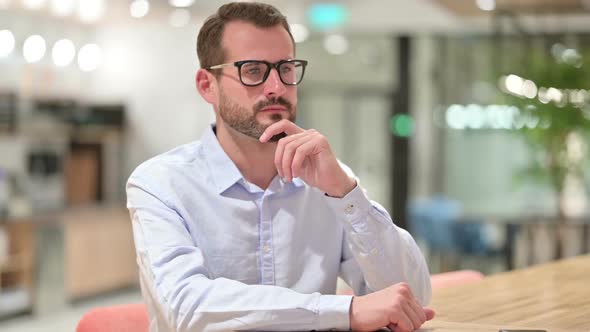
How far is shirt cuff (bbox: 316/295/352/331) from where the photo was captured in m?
1.60

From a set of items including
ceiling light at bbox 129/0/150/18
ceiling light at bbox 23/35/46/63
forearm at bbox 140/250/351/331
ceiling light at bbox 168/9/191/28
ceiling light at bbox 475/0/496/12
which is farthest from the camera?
ceiling light at bbox 168/9/191/28

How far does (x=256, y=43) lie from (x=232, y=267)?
1.53 ft

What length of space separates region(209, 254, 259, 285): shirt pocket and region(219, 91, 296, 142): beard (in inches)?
10.1

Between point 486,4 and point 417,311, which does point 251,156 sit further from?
point 486,4

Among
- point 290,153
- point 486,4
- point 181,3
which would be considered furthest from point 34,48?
point 290,153

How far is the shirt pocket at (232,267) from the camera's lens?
1979mm

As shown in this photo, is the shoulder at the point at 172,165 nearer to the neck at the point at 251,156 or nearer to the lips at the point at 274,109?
the neck at the point at 251,156

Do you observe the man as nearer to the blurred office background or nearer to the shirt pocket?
the shirt pocket

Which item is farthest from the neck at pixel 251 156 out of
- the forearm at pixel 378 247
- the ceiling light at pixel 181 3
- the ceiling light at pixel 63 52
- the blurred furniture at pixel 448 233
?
the ceiling light at pixel 63 52

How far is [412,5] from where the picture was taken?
33.7ft

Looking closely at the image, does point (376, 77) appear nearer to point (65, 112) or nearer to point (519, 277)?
point (65, 112)

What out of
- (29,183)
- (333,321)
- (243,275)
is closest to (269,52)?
(243,275)

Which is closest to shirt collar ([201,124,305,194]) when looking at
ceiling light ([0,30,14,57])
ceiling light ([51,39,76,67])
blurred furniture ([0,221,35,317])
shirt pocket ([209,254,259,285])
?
shirt pocket ([209,254,259,285])

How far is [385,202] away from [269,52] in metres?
9.72
